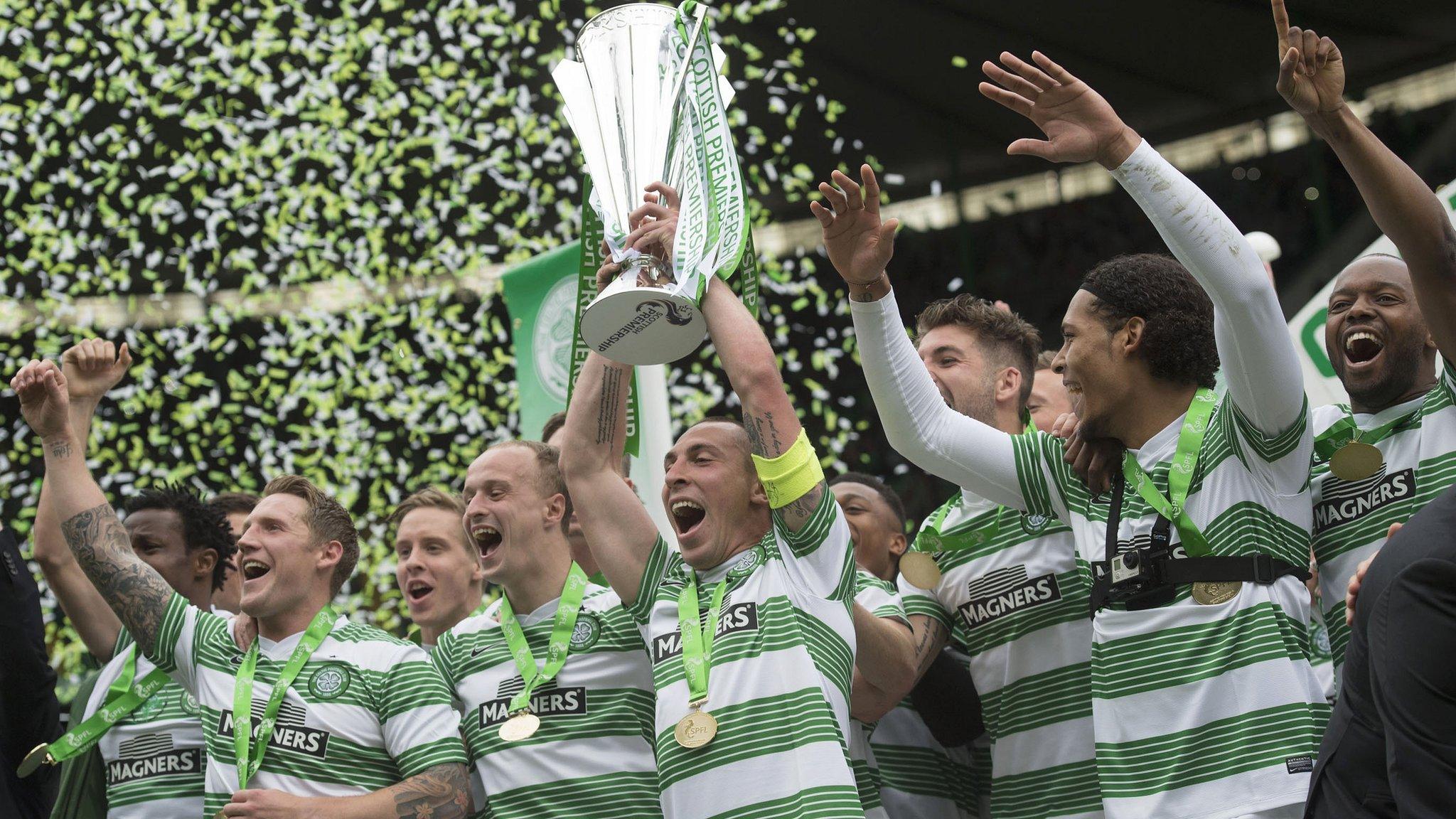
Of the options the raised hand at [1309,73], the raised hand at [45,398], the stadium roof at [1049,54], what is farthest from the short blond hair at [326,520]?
the stadium roof at [1049,54]

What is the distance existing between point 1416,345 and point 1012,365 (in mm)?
994

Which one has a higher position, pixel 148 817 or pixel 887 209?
pixel 887 209

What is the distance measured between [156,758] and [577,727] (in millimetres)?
1163

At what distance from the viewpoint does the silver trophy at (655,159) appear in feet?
9.45

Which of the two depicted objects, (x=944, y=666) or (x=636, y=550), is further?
(x=944, y=666)

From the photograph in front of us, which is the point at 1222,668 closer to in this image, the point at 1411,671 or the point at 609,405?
the point at 1411,671

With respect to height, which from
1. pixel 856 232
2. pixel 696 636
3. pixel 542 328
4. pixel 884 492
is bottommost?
pixel 696 636

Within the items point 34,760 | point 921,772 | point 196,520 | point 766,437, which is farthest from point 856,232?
point 34,760

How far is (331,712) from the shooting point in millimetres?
3398

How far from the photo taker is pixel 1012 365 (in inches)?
146

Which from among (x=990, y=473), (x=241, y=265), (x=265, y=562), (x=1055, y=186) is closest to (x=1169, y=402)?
(x=990, y=473)

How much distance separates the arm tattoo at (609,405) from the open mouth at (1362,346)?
59.7 inches

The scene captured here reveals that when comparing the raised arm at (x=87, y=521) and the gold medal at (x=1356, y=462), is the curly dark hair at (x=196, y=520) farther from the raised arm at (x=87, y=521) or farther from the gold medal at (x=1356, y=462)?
the gold medal at (x=1356, y=462)

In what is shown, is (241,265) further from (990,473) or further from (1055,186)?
(990,473)
